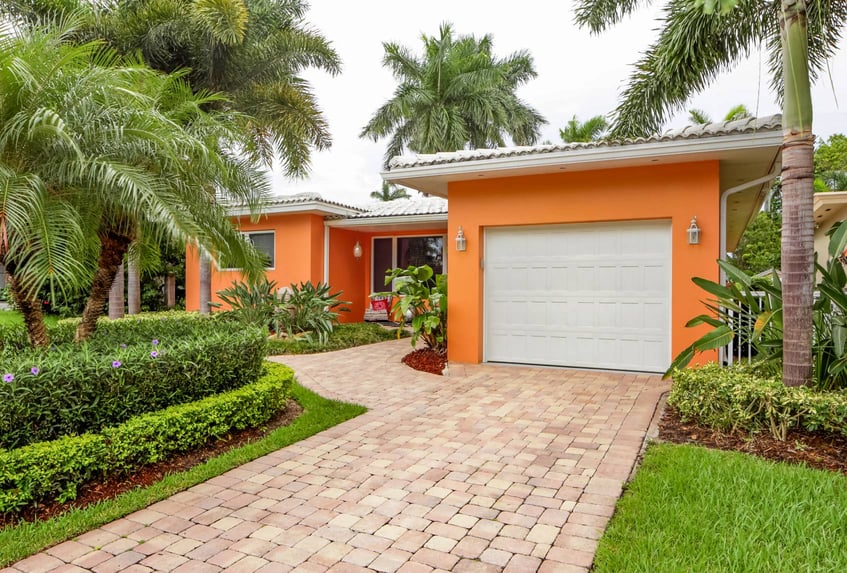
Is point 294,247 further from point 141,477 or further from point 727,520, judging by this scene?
point 727,520

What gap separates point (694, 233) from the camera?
24.4 ft

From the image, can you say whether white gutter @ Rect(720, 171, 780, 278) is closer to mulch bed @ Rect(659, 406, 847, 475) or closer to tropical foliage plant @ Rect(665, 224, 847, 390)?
tropical foliage plant @ Rect(665, 224, 847, 390)

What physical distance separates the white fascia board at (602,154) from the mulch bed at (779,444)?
12.1 feet

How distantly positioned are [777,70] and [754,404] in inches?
234

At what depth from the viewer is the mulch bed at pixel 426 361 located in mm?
8547

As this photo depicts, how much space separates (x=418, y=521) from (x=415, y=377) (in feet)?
15.1

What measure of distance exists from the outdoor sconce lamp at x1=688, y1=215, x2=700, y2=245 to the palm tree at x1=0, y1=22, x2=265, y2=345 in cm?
612

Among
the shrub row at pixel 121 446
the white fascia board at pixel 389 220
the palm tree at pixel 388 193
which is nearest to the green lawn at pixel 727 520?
the shrub row at pixel 121 446

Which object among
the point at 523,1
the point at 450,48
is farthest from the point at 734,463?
the point at 450,48

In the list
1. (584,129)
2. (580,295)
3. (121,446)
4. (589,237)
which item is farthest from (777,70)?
(584,129)

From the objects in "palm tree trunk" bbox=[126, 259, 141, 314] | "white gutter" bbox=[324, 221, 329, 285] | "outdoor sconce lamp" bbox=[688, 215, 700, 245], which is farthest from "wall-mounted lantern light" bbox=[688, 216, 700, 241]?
"palm tree trunk" bbox=[126, 259, 141, 314]

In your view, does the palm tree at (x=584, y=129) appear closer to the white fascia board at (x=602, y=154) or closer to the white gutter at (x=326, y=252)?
the white gutter at (x=326, y=252)

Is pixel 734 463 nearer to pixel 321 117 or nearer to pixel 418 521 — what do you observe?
pixel 418 521

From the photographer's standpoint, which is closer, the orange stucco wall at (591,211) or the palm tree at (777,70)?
the palm tree at (777,70)
